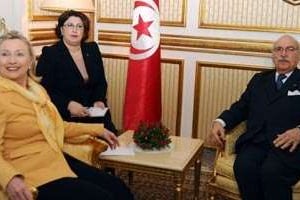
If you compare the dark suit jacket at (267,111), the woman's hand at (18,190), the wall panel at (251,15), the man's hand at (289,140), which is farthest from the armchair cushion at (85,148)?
the wall panel at (251,15)

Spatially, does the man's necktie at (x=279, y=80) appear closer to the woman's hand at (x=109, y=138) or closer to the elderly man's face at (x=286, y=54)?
the elderly man's face at (x=286, y=54)

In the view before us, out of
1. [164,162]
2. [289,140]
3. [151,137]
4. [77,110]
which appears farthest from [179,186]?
[77,110]

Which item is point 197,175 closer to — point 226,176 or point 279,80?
point 226,176

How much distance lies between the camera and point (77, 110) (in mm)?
3002

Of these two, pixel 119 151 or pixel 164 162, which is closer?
pixel 164 162

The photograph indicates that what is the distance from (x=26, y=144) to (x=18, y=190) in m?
0.30

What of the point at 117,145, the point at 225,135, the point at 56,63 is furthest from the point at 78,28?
the point at 225,135

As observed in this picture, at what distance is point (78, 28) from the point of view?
3.14 m

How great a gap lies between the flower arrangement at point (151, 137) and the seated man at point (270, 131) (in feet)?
1.26

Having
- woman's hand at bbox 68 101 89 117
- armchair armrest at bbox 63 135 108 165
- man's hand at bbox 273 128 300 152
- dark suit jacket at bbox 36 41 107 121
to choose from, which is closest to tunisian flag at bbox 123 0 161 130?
dark suit jacket at bbox 36 41 107 121

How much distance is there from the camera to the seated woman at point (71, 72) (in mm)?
3080

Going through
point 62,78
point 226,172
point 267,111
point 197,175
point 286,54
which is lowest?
point 197,175

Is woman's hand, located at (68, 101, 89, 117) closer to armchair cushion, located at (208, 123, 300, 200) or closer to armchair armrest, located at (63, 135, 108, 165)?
armchair armrest, located at (63, 135, 108, 165)

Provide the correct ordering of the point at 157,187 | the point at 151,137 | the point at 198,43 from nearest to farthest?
the point at 151,137 → the point at 157,187 → the point at 198,43
